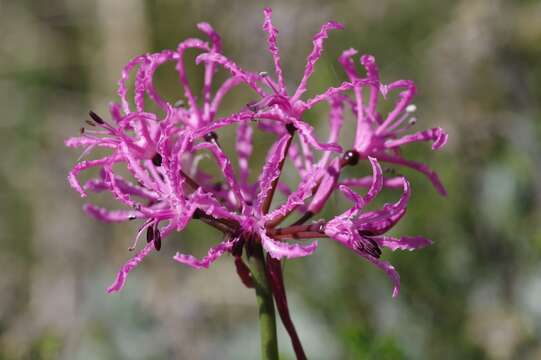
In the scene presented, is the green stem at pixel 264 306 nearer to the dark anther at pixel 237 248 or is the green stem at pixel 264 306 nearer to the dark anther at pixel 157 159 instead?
the dark anther at pixel 237 248

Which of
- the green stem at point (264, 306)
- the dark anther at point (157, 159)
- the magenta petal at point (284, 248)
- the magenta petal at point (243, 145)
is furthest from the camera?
the magenta petal at point (243, 145)

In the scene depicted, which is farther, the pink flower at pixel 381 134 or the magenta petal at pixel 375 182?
the pink flower at pixel 381 134

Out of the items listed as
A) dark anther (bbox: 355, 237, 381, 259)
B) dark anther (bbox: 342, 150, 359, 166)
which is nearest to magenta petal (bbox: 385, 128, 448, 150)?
dark anther (bbox: 342, 150, 359, 166)

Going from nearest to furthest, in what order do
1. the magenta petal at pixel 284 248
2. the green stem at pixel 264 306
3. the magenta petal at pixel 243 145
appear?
the magenta petal at pixel 284 248 → the green stem at pixel 264 306 → the magenta petal at pixel 243 145

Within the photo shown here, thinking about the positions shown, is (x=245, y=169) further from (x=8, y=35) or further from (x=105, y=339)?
(x=8, y=35)

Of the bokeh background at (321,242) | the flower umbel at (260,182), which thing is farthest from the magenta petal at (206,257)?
the bokeh background at (321,242)

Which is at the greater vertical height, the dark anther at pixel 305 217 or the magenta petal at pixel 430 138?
the magenta petal at pixel 430 138
